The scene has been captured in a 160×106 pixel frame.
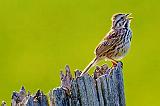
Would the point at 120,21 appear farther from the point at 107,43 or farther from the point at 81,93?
the point at 81,93

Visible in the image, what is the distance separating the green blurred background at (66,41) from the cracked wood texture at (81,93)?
721cm

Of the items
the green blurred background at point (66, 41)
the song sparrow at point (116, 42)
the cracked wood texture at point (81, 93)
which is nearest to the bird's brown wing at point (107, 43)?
the song sparrow at point (116, 42)

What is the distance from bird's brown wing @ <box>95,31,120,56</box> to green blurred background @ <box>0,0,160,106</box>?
4781 millimetres

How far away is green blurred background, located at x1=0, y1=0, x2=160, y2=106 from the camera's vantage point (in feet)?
51.6

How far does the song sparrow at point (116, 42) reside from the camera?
30.8 feet

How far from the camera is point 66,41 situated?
18031mm

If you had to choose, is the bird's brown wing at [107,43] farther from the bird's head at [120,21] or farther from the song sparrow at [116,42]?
the bird's head at [120,21]

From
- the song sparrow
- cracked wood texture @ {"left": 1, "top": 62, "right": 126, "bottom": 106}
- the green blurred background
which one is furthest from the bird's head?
the green blurred background

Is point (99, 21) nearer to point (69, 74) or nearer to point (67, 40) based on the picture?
point (67, 40)

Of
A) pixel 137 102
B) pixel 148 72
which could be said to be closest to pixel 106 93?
pixel 137 102

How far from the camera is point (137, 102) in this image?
15.0 metres

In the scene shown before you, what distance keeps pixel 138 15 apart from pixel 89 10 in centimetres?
141

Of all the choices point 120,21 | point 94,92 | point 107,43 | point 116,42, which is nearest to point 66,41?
point 120,21

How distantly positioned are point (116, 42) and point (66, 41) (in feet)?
27.2
